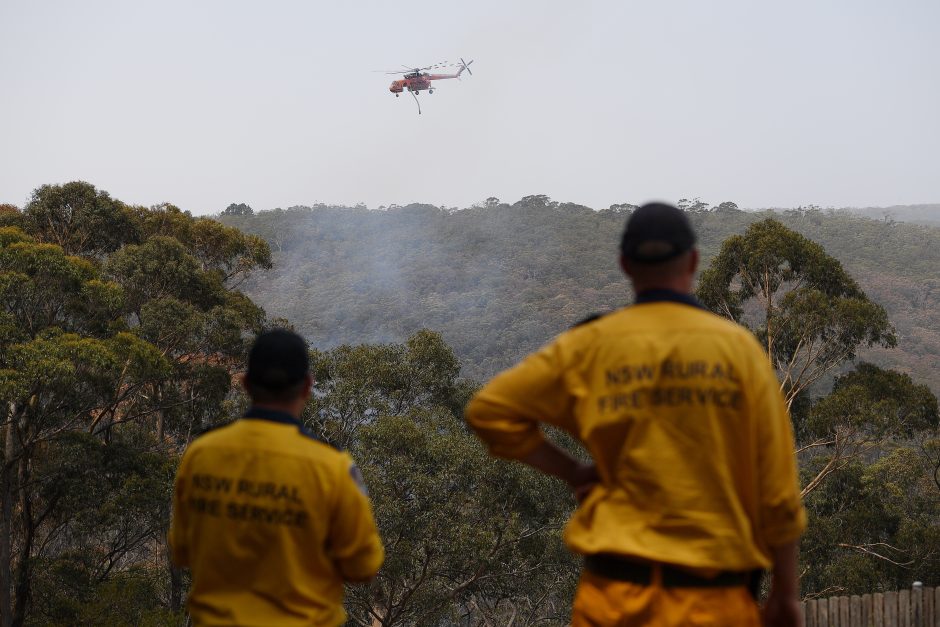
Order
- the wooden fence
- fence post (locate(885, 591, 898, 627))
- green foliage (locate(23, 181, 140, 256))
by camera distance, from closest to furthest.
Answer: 1. the wooden fence
2. fence post (locate(885, 591, 898, 627))
3. green foliage (locate(23, 181, 140, 256))

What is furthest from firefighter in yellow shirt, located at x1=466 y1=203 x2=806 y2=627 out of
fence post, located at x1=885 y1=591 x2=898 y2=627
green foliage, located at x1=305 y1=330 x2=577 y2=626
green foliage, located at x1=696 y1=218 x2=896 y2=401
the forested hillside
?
the forested hillside

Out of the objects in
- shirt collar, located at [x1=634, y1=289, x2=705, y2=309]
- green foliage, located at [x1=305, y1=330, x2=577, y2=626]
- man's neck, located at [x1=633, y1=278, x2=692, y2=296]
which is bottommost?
green foliage, located at [x1=305, y1=330, x2=577, y2=626]

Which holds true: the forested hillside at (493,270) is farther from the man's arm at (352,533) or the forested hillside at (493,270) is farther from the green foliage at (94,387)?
the man's arm at (352,533)

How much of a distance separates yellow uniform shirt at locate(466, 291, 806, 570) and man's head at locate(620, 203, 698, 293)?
0.19 ft

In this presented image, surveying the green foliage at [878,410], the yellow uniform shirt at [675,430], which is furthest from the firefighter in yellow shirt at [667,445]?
the green foliage at [878,410]

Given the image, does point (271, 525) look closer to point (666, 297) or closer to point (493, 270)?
point (666, 297)

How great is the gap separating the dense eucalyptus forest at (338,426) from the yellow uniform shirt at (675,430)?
11289 millimetres

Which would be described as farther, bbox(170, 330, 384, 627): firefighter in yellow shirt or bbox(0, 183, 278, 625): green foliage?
bbox(0, 183, 278, 625): green foliage

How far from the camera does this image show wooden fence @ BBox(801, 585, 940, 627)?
7633 mm

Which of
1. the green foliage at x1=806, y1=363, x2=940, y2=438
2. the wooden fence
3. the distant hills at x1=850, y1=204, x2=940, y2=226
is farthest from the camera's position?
the distant hills at x1=850, y1=204, x2=940, y2=226

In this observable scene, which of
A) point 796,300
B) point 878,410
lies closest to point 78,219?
point 796,300

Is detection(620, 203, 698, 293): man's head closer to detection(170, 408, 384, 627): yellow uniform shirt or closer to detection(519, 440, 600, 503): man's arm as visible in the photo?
detection(519, 440, 600, 503): man's arm

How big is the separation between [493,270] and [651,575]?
6759 cm

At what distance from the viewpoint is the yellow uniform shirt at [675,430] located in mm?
2076
